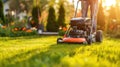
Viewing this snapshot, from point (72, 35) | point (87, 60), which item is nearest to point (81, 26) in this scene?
point (72, 35)

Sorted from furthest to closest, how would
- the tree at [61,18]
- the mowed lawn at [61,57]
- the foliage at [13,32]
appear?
the tree at [61,18] → the foliage at [13,32] → the mowed lawn at [61,57]

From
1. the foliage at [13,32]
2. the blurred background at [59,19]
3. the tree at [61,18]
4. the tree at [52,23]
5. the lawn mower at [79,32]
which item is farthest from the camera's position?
the tree at [52,23]

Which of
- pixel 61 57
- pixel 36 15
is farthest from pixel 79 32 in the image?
pixel 36 15

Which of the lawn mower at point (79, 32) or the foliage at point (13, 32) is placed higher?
the lawn mower at point (79, 32)

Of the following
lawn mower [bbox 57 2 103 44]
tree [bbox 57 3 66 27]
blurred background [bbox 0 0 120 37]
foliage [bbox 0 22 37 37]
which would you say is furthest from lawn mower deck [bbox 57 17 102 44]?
tree [bbox 57 3 66 27]

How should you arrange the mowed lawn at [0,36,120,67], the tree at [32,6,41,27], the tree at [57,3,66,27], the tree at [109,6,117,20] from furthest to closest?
the tree at [32,6,41,27] < the tree at [109,6,117,20] < the tree at [57,3,66,27] < the mowed lawn at [0,36,120,67]

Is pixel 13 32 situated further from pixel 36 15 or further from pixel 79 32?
pixel 36 15

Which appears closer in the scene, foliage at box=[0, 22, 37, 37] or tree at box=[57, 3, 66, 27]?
foliage at box=[0, 22, 37, 37]

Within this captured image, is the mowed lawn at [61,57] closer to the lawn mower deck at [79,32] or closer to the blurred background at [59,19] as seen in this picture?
the lawn mower deck at [79,32]

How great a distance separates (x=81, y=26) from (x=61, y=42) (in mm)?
691

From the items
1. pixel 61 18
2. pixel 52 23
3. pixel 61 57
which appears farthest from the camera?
pixel 61 18

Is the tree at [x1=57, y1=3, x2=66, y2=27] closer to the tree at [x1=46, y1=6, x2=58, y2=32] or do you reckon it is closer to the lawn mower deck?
the tree at [x1=46, y1=6, x2=58, y2=32]

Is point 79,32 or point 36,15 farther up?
point 36,15

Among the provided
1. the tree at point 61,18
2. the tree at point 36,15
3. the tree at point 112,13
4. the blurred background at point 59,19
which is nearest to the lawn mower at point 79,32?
the blurred background at point 59,19
